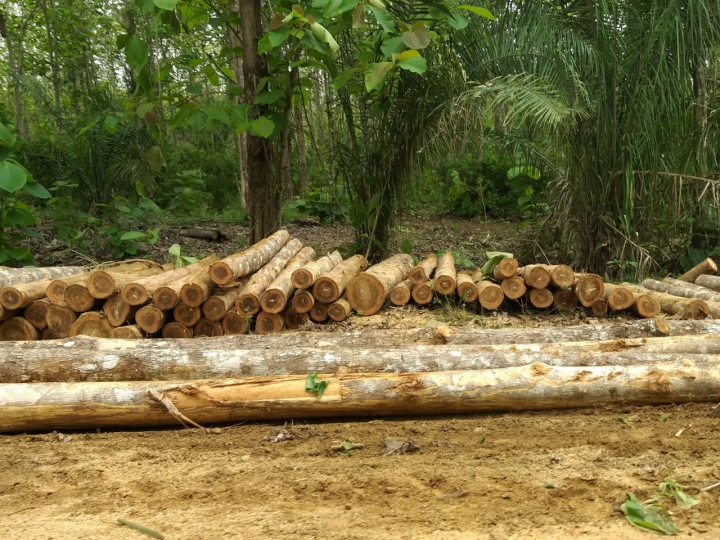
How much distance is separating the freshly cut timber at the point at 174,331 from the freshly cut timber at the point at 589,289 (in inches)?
141

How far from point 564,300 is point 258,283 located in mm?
2888

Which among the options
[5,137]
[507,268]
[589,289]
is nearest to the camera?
[5,137]

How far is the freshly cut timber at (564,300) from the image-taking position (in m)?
5.96

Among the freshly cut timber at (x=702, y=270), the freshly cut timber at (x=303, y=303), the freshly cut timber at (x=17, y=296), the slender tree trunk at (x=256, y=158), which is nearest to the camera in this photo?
the freshly cut timber at (x=17, y=296)

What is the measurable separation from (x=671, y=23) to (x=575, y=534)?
5.83 m

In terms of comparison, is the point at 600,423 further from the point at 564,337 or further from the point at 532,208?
the point at 532,208

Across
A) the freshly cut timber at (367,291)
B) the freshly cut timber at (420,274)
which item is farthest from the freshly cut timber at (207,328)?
the freshly cut timber at (420,274)

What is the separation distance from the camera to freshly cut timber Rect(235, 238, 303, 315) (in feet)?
17.9

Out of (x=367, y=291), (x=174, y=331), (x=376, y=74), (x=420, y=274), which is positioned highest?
(x=376, y=74)

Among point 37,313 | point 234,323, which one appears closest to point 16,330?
point 37,313

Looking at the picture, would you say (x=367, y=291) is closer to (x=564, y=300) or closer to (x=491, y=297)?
(x=491, y=297)

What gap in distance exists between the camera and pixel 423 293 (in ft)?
19.6

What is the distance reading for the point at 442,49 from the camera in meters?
6.93

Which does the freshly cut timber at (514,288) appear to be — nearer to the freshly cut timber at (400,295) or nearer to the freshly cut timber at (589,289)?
the freshly cut timber at (589,289)
